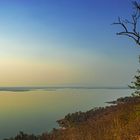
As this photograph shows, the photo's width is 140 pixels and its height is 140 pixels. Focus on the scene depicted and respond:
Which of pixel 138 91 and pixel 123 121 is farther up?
pixel 138 91

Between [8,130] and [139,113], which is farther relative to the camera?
[8,130]

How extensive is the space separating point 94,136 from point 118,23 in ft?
25.4

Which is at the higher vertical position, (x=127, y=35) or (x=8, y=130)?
(x=127, y=35)

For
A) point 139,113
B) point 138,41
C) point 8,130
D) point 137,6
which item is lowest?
point 8,130

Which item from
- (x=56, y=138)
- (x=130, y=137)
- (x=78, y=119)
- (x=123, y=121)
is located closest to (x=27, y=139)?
(x=56, y=138)

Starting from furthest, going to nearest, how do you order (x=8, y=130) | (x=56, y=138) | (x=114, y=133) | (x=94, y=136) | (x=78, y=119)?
(x=78, y=119), (x=8, y=130), (x=56, y=138), (x=94, y=136), (x=114, y=133)

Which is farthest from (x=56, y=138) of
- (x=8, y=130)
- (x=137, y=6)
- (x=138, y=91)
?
(x=8, y=130)

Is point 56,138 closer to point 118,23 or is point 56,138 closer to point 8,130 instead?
point 118,23

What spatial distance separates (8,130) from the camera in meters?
37.2

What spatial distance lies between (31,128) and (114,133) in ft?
64.7

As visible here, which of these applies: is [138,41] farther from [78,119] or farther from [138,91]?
[78,119]

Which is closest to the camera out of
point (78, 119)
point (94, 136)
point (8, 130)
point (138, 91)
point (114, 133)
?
point (114, 133)

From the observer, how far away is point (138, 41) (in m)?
23.8

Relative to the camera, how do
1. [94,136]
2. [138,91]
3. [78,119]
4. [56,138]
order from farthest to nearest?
1. [78,119]
2. [56,138]
3. [138,91]
4. [94,136]
